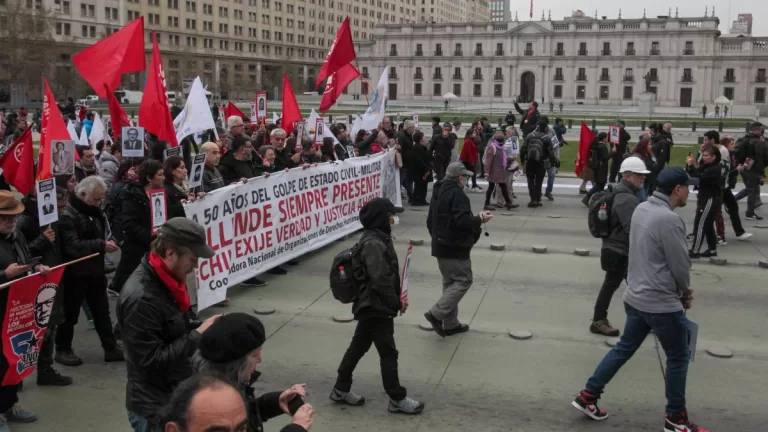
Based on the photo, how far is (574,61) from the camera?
107m

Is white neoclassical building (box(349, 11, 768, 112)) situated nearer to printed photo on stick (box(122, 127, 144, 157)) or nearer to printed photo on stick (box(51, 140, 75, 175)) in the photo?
printed photo on stick (box(122, 127, 144, 157))

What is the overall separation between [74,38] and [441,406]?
96.9 m

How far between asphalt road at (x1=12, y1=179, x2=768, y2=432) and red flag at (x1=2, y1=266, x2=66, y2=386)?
→ 490 mm

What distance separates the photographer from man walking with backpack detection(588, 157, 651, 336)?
716cm

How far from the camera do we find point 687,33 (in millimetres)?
99938

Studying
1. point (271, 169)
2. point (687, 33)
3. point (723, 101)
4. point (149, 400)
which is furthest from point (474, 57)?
point (149, 400)

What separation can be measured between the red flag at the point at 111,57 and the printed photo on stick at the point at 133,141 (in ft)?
3.18

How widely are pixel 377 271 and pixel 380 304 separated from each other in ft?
0.81

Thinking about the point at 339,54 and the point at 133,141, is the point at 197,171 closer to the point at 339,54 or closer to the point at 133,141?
the point at 133,141

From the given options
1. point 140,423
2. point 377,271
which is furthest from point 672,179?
point 140,423

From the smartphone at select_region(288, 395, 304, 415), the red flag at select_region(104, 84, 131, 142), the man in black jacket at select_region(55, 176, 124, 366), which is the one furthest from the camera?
the red flag at select_region(104, 84, 131, 142)

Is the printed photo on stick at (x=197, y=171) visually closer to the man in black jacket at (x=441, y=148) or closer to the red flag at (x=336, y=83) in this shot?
the red flag at (x=336, y=83)

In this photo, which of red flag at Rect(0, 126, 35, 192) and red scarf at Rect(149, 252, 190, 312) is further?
red flag at Rect(0, 126, 35, 192)

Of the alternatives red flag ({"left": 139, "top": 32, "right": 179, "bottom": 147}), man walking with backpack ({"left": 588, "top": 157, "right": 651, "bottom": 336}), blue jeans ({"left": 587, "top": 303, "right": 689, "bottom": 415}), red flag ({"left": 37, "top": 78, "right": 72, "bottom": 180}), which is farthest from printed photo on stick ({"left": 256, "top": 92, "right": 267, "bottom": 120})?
blue jeans ({"left": 587, "top": 303, "right": 689, "bottom": 415})
